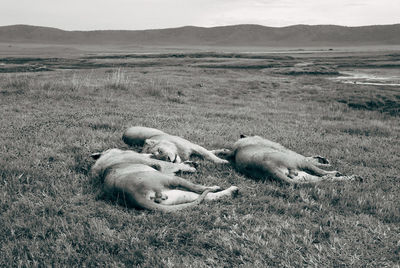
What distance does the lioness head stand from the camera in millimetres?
6512

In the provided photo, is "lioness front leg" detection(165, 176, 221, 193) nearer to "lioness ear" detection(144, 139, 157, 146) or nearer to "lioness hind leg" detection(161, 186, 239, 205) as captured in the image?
"lioness hind leg" detection(161, 186, 239, 205)

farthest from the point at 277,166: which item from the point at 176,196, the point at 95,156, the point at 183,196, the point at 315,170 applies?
the point at 95,156

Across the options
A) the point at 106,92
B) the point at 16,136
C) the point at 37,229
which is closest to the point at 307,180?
the point at 37,229

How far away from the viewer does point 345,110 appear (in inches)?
613

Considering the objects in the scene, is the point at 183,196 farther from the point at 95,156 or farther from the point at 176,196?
the point at 95,156

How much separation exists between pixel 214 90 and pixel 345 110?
24.2 feet

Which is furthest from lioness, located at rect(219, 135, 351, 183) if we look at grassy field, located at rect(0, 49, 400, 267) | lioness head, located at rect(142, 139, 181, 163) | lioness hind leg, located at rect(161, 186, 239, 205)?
lioness head, located at rect(142, 139, 181, 163)

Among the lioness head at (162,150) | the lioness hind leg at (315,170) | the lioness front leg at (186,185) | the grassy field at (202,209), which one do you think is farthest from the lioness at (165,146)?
A: the lioness hind leg at (315,170)

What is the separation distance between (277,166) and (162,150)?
81.9 inches

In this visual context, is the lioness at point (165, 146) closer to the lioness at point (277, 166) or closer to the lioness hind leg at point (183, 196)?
the lioness at point (277, 166)

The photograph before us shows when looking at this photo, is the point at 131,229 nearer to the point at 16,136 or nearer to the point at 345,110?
the point at 16,136

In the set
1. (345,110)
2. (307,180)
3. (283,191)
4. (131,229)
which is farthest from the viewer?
(345,110)

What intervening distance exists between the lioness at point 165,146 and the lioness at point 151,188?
1.01 meters

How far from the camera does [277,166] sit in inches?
236
